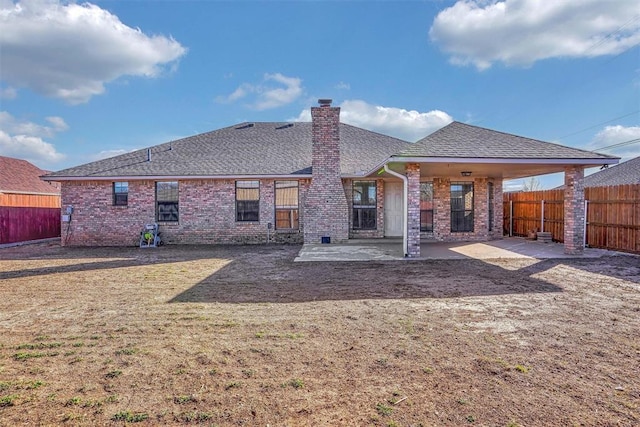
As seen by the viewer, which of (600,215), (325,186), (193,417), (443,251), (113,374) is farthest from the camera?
(325,186)

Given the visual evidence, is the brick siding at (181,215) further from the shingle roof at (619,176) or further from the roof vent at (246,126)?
the shingle roof at (619,176)

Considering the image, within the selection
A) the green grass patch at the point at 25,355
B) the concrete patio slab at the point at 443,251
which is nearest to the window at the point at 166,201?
the concrete patio slab at the point at 443,251

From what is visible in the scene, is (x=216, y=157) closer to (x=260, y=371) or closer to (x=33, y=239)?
(x=33, y=239)

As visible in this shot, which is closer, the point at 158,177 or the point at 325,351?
the point at 325,351

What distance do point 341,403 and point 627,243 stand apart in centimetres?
1170

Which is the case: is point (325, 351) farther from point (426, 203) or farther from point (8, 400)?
point (426, 203)

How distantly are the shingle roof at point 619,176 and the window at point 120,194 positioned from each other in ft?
79.8

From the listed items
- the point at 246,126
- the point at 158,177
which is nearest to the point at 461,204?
the point at 246,126

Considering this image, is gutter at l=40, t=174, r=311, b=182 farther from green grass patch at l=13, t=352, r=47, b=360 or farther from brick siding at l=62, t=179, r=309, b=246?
green grass patch at l=13, t=352, r=47, b=360

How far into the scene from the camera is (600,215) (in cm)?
1148

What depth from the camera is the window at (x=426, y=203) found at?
14102 millimetres

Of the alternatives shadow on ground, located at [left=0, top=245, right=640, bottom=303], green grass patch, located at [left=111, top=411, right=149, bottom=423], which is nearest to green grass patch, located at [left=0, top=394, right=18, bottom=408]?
green grass patch, located at [left=111, top=411, right=149, bottom=423]

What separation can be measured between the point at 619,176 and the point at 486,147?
57.2 feet

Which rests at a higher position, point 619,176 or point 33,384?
point 619,176
